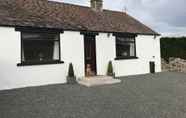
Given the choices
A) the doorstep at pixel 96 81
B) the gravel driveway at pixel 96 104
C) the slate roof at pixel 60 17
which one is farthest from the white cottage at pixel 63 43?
the gravel driveway at pixel 96 104

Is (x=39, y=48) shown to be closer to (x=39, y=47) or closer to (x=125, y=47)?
(x=39, y=47)

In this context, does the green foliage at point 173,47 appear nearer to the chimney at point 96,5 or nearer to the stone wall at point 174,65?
the stone wall at point 174,65

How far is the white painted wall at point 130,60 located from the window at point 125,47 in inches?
11.9

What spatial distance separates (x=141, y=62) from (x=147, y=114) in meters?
9.39

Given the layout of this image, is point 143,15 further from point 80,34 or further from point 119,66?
point 80,34

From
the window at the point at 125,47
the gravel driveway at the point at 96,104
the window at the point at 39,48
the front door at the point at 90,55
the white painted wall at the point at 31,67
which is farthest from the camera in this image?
the window at the point at 125,47

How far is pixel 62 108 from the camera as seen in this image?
6.28 metres

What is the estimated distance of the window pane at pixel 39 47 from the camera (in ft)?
33.3

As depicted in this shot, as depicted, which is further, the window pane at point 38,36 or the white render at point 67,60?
the window pane at point 38,36

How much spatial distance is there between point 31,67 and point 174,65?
37.2 ft

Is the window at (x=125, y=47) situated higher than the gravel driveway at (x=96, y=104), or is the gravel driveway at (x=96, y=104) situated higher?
the window at (x=125, y=47)

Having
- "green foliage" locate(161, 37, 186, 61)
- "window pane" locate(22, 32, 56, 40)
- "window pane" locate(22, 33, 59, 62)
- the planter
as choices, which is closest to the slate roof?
"window pane" locate(22, 32, 56, 40)

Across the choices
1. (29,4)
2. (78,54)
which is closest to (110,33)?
(78,54)

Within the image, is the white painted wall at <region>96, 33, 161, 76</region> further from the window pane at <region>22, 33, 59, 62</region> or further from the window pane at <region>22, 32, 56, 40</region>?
the window pane at <region>22, 32, 56, 40</region>
